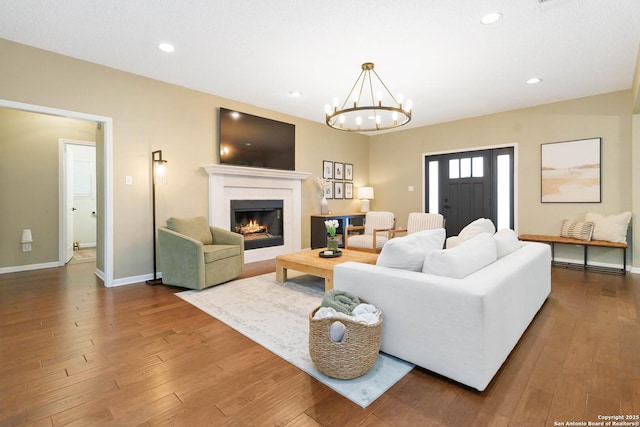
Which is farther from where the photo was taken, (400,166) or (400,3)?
(400,166)

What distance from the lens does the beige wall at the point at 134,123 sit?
10.8ft

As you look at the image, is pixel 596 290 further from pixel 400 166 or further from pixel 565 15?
pixel 400 166

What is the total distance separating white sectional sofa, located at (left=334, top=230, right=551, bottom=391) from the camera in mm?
1610

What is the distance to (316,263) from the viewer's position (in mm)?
3352

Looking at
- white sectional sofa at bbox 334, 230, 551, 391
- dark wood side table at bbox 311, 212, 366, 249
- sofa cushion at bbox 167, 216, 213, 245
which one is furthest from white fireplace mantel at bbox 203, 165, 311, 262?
white sectional sofa at bbox 334, 230, 551, 391

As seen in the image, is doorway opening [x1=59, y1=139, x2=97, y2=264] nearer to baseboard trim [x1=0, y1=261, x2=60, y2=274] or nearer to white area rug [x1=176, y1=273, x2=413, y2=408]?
baseboard trim [x1=0, y1=261, x2=60, y2=274]

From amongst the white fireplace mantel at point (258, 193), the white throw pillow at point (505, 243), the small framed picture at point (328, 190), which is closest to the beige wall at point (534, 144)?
the small framed picture at point (328, 190)

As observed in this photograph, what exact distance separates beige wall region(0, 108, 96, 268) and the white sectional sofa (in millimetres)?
5059

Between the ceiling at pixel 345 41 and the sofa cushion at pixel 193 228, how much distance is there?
1867mm

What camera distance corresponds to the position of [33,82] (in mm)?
3254

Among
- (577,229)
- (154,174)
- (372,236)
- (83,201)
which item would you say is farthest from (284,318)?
(83,201)

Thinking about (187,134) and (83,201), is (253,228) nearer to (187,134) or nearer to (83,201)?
(187,134)

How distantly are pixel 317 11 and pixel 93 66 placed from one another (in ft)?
9.24

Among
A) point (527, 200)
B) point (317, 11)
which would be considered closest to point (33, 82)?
point (317, 11)
